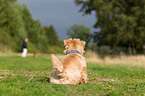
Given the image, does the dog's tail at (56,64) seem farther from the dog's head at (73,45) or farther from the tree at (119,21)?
the tree at (119,21)

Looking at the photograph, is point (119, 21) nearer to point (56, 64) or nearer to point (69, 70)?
point (69, 70)

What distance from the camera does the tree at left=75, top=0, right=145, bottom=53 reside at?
109 feet

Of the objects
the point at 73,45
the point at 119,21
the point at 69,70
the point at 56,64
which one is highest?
the point at 119,21

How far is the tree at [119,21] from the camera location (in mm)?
33281

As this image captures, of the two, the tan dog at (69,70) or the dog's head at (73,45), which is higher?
the dog's head at (73,45)

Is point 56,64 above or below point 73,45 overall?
below

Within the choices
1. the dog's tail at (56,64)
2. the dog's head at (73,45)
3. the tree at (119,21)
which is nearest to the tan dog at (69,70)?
the dog's tail at (56,64)

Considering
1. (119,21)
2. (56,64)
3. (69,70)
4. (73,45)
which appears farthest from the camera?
(119,21)

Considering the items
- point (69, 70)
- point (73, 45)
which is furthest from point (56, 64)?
point (73, 45)

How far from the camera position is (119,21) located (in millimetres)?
34312

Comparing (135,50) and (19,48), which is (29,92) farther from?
(19,48)

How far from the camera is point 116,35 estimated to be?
113 feet

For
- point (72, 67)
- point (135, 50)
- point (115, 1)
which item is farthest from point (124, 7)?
point (72, 67)

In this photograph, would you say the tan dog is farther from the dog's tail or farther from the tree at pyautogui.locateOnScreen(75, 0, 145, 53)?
the tree at pyautogui.locateOnScreen(75, 0, 145, 53)
